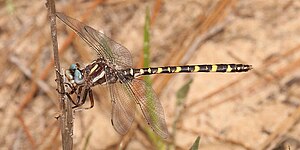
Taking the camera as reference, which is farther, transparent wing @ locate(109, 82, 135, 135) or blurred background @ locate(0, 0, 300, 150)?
blurred background @ locate(0, 0, 300, 150)

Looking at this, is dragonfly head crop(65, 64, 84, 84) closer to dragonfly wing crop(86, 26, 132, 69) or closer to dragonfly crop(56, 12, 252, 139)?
dragonfly crop(56, 12, 252, 139)

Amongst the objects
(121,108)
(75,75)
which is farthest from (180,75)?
(75,75)

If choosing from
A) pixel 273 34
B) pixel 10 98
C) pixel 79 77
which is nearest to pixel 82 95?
pixel 79 77

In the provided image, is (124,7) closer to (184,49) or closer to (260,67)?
(184,49)

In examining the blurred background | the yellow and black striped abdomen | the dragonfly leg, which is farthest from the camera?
the blurred background

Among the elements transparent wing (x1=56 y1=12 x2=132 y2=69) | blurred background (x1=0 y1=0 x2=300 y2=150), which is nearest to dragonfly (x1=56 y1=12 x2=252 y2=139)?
transparent wing (x1=56 y1=12 x2=132 y2=69)

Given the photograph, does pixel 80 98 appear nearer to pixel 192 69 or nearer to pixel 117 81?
pixel 117 81
